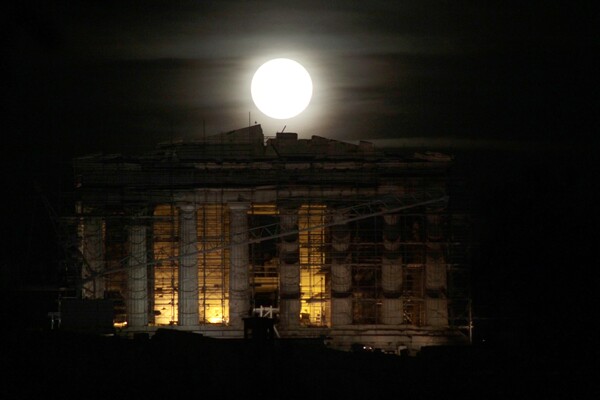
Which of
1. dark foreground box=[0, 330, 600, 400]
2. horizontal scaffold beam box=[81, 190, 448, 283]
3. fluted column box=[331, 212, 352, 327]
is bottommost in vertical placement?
dark foreground box=[0, 330, 600, 400]

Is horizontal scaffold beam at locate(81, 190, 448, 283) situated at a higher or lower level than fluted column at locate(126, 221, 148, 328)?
higher

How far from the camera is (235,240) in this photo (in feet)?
241

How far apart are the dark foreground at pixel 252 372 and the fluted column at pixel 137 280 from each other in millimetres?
10326

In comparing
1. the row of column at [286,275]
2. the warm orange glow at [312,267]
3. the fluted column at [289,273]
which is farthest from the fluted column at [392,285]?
the fluted column at [289,273]

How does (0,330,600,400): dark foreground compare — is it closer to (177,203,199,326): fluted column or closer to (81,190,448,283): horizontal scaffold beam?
(81,190,448,283): horizontal scaffold beam

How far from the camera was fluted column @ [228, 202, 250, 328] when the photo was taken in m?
72.6

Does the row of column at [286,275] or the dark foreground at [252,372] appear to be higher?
the row of column at [286,275]

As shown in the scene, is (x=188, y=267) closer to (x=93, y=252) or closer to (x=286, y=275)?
(x=93, y=252)

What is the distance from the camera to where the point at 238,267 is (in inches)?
2879

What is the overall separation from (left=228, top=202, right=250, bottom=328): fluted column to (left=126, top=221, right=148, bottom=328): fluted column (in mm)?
4888

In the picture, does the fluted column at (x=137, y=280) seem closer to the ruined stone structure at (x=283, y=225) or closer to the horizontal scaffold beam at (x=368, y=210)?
the ruined stone structure at (x=283, y=225)

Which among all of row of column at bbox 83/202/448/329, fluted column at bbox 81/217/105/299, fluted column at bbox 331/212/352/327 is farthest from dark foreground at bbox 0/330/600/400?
fluted column at bbox 81/217/105/299

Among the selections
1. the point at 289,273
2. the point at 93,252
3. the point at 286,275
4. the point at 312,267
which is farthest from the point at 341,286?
the point at 93,252

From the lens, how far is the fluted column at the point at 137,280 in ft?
235
